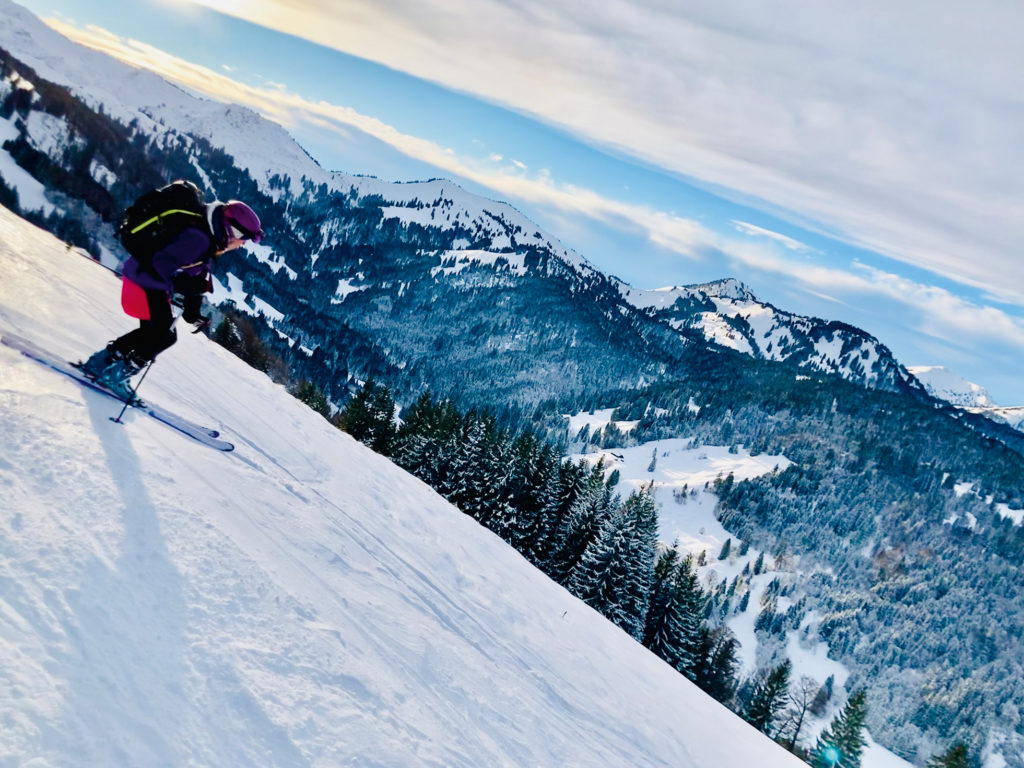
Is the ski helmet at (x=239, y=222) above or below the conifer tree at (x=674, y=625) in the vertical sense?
above

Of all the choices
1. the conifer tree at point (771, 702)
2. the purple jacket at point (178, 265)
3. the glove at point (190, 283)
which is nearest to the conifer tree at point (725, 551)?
the conifer tree at point (771, 702)

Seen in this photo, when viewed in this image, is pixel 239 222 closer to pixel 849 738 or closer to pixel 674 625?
pixel 674 625

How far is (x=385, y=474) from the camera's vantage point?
12.2m

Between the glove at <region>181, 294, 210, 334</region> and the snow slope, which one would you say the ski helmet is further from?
the snow slope

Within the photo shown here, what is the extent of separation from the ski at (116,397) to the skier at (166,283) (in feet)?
0.40

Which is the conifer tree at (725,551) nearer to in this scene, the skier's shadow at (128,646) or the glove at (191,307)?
the glove at (191,307)

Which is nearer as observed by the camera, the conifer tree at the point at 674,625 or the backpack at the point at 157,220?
the backpack at the point at 157,220

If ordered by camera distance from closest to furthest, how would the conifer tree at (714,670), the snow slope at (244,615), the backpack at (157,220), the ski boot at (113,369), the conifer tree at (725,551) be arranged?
the snow slope at (244,615)
the ski boot at (113,369)
the backpack at (157,220)
the conifer tree at (714,670)
the conifer tree at (725,551)

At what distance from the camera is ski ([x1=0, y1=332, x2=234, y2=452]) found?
6.43 meters

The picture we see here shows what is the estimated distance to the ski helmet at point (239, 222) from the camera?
727 centimetres

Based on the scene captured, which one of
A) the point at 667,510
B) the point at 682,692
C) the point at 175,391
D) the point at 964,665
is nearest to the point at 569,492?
the point at 682,692

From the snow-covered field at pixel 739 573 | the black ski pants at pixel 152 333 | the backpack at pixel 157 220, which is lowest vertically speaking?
the snow-covered field at pixel 739 573

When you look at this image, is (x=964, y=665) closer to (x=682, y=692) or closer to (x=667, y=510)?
(x=667, y=510)

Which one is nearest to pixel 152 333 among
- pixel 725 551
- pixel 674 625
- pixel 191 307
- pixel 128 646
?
pixel 191 307
